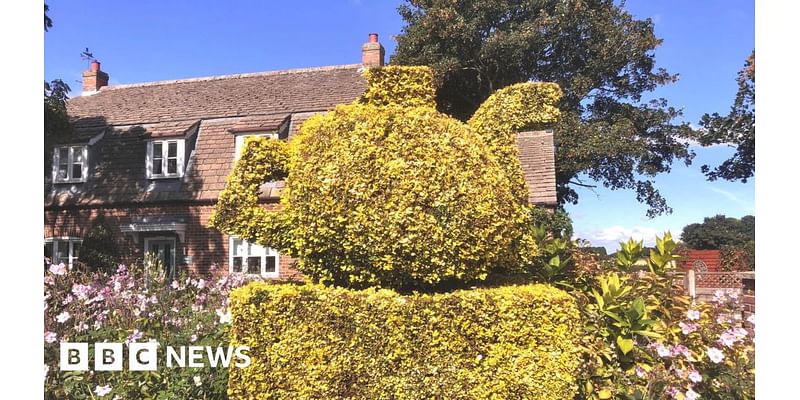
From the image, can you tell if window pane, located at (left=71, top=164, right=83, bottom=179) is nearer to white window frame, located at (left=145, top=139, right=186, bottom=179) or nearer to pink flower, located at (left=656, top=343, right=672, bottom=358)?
white window frame, located at (left=145, top=139, right=186, bottom=179)

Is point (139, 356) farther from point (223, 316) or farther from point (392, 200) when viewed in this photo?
point (392, 200)

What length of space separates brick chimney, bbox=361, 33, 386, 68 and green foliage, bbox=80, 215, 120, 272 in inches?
275

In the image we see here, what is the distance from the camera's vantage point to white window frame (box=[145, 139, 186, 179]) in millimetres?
11148

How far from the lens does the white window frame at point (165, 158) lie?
1115 centimetres

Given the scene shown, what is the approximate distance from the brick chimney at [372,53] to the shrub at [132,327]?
865 cm

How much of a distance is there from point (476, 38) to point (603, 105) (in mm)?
4029

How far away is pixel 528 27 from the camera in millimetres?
13891

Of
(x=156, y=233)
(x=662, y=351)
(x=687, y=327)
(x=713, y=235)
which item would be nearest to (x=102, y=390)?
(x=662, y=351)

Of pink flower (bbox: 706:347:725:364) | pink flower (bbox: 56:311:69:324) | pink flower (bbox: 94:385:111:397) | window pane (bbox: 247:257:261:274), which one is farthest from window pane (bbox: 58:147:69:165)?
pink flower (bbox: 706:347:725:364)

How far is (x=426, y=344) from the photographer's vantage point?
12.2 feet
